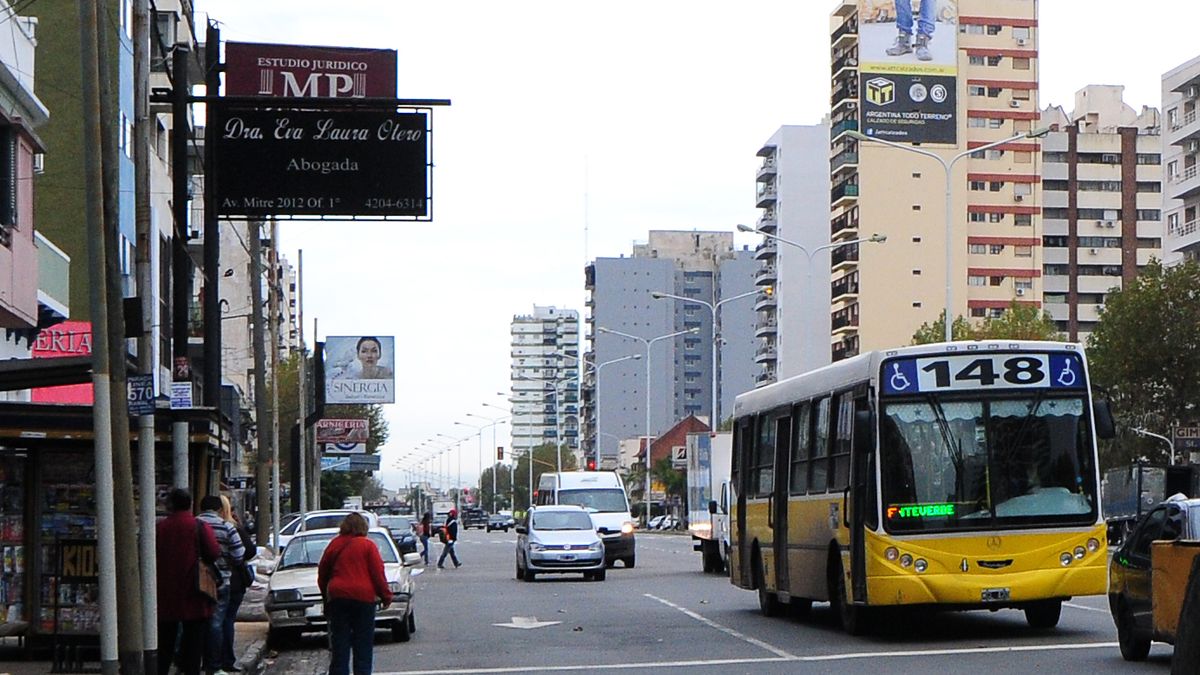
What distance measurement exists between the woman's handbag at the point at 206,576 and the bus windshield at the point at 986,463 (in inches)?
289

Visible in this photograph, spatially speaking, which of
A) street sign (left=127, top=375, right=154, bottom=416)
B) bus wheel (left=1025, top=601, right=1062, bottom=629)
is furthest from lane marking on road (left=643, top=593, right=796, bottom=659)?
street sign (left=127, top=375, right=154, bottom=416)

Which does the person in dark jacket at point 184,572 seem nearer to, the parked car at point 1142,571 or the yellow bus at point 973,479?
the yellow bus at point 973,479

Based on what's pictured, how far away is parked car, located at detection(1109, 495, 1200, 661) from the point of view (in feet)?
57.0

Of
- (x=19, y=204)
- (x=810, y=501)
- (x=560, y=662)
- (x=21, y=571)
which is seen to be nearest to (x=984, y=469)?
(x=810, y=501)

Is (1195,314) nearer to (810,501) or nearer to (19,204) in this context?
(810,501)

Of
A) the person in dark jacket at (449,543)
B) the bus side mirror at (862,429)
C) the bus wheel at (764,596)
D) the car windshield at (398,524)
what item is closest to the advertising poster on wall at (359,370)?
the car windshield at (398,524)

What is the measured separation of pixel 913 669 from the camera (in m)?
17.7

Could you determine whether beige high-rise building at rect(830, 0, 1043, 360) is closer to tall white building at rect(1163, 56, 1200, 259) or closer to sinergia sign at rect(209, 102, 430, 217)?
tall white building at rect(1163, 56, 1200, 259)

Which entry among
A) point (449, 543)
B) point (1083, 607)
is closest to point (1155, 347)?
point (449, 543)

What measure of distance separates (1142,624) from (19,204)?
1357 centimetres

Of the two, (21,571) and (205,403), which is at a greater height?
(205,403)

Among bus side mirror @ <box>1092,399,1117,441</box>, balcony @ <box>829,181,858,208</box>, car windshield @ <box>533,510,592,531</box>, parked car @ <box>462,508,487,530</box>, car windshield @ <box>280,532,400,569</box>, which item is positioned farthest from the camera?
parked car @ <box>462,508,487,530</box>

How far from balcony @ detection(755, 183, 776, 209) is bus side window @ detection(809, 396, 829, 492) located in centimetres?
12329

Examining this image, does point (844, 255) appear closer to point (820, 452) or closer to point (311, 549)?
point (311, 549)
